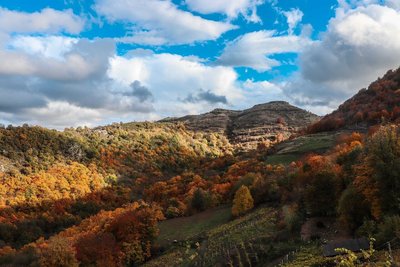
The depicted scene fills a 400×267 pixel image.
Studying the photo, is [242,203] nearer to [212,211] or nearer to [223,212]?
[223,212]

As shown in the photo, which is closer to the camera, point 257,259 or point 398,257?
point 398,257

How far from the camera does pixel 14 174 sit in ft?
541

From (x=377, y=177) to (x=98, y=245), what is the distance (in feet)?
183

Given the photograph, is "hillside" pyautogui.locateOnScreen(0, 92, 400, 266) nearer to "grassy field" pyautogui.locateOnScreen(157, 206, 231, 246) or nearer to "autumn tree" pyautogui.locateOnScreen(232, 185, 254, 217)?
"autumn tree" pyautogui.locateOnScreen(232, 185, 254, 217)

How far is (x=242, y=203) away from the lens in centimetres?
9612

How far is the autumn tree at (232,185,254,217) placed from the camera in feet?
312

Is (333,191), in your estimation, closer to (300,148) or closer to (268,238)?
(268,238)

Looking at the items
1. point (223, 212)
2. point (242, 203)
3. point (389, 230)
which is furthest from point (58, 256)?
point (389, 230)

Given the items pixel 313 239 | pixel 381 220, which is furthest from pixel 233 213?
pixel 381 220

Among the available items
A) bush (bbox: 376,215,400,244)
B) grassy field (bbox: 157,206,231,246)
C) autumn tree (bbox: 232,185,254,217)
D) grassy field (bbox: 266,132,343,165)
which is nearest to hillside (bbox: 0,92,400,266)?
bush (bbox: 376,215,400,244)

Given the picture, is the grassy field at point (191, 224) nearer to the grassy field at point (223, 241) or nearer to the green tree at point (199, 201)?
the grassy field at point (223, 241)

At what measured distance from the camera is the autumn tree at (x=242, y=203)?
312 ft

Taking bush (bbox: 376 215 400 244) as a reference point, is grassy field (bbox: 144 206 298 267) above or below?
below

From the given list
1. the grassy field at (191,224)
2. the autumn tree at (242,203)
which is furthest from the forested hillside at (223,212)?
the grassy field at (191,224)
